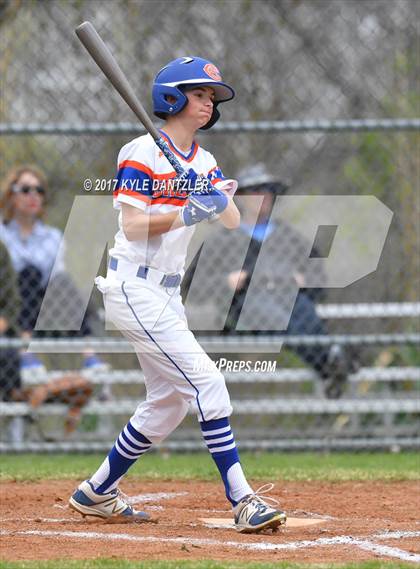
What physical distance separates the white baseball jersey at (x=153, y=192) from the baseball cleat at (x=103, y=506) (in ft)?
3.14

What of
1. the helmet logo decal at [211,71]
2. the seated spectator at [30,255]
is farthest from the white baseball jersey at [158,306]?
the seated spectator at [30,255]

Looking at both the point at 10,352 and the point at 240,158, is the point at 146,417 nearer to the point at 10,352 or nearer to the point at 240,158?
the point at 10,352

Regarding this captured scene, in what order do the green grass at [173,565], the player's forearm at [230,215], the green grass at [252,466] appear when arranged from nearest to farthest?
the green grass at [173,565] < the player's forearm at [230,215] < the green grass at [252,466]

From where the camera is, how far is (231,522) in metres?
4.67

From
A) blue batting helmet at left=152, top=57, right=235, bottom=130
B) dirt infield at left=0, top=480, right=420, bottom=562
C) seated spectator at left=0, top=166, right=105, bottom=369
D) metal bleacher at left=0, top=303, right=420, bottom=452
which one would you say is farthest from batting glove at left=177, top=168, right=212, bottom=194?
seated spectator at left=0, top=166, right=105, bottom=369

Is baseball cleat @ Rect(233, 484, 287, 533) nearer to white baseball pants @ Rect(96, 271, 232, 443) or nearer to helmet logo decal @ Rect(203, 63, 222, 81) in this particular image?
white baseball pants @ Rect(96, 271, 232, 443)

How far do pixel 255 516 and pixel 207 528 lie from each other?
28cm

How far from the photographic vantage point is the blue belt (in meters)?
4.57

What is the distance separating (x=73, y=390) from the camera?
24.1ft

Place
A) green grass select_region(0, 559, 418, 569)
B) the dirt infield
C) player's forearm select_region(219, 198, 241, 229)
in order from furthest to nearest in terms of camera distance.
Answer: player's forearm select_region(219, 198, 241, 229) < the dirt infield < green grass select_region(0, 559, 418, 569)

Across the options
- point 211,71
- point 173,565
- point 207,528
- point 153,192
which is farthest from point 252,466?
point 173,565

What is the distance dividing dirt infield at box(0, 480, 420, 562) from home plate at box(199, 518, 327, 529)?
0.15 ft

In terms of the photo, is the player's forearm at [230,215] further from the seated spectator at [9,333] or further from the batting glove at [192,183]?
the seated spectator at [9,333]

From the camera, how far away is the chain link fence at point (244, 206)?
7.34 m
